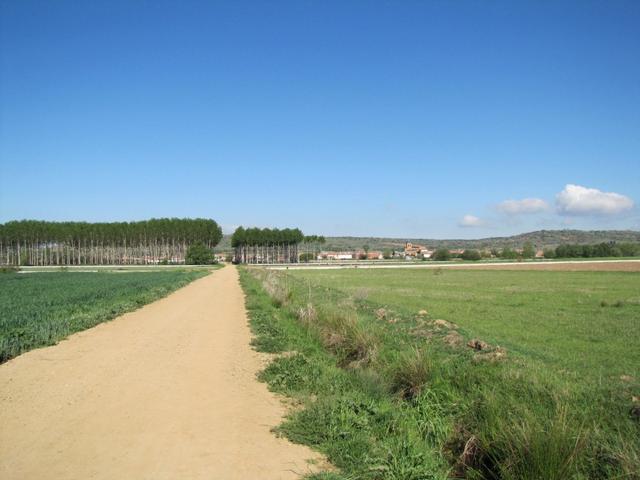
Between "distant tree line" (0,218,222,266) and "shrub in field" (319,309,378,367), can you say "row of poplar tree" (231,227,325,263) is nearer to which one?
"distant tree line" (0,218,222,266)

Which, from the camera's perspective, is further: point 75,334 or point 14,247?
point 14,247

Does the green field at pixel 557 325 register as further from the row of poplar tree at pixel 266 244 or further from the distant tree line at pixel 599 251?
the row of poplar tree at pixel 266 244

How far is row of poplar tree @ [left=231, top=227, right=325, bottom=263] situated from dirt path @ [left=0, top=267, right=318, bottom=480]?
14101 cm

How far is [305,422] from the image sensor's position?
750 centimetres

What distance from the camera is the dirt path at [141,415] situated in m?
5.94

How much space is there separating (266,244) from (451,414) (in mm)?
152098

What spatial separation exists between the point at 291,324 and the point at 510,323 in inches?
345

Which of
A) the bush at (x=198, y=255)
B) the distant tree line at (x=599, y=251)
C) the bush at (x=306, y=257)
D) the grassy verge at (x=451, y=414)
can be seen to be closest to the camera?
the grassy verge at (x=451, y=414)

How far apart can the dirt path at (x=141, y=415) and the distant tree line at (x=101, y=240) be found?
133408 mm

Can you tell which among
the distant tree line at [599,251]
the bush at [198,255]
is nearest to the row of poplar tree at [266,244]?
the bush at [198,255]

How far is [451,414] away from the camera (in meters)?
7.67

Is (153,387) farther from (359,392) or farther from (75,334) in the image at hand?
(75,334)

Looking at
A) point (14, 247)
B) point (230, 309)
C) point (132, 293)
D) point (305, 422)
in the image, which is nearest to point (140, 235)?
point (14, 247)

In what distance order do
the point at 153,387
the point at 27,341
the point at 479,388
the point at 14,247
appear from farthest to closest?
the point at 14,247 → the point at 27,341 → the point at 153,387 → the point at 479,388
